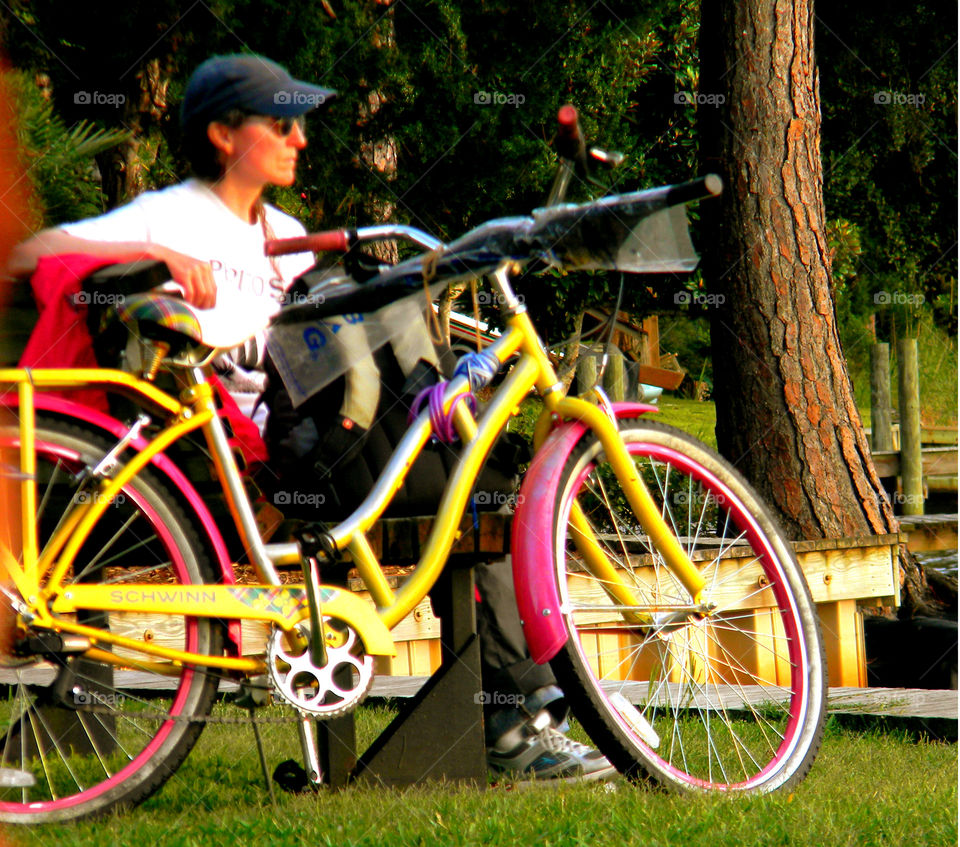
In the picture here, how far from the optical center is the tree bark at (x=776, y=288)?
22.9 feet

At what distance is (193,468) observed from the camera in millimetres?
2553

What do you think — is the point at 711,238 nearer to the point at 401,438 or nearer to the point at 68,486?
the point at 401,438

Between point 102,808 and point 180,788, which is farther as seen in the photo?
point 180,788

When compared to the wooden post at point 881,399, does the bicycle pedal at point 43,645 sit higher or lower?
higher

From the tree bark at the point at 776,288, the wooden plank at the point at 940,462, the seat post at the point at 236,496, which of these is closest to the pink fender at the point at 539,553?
the seat post at the point at 236,496

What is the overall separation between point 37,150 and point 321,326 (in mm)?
881

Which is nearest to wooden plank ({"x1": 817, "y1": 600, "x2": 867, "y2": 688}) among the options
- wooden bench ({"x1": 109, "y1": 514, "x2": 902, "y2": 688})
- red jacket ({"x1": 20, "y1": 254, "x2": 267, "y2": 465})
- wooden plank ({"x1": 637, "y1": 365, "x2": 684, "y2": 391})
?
wooden bench ({"x1": 109, "y1": 514, "x2": 902, "y2": 688})

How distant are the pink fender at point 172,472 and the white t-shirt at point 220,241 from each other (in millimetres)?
392

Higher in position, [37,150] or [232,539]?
[37,150]

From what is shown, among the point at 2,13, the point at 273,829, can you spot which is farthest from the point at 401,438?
the point at 2,13

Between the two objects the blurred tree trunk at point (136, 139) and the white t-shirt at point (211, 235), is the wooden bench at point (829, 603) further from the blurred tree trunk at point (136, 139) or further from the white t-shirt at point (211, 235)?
the white t-shirt at point (211, 235)

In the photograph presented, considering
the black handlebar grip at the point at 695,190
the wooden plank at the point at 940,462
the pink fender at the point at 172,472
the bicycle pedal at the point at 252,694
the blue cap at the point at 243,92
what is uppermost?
the blue cap at the point at 243,92

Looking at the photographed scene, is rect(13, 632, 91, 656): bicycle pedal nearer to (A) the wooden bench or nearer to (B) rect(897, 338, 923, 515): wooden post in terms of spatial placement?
(A) the wooden bench

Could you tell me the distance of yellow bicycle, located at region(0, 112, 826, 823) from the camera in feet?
7.48
